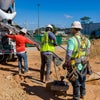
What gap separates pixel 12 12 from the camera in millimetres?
17094

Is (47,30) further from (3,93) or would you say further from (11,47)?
(11,47)

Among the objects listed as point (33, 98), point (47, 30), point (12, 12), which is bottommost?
point (33, 98)

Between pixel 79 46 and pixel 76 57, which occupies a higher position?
pixel 79 46

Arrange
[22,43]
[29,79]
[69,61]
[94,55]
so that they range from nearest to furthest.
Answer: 1. [69,61]
2. [29,79]
3. [22,43]
4. [94,55]

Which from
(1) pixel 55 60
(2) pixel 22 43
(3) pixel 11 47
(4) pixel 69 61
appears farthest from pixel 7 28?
(4) pixel 69 61

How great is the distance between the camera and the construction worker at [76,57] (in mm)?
7768

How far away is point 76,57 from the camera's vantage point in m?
7.99

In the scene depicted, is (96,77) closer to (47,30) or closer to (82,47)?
(47,30)

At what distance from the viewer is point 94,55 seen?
765 inches

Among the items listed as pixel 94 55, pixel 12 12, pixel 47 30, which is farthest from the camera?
pixel 94 55

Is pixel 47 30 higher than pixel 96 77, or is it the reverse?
pixel 47 30

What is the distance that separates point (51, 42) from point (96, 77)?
2.06m

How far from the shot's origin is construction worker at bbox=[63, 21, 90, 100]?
7.77 meters

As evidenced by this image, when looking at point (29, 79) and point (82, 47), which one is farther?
point (29, 79)
